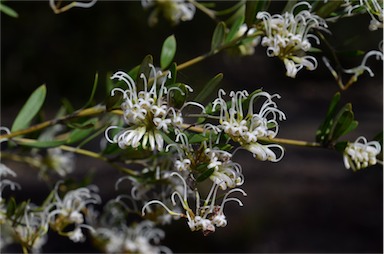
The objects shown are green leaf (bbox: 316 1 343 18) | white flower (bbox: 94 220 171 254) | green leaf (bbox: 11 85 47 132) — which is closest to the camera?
green leaf (bbox: 316 1 343 18)

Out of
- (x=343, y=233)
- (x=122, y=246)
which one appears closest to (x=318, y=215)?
(x=343, y=233)

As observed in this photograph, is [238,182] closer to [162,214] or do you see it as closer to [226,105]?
[226,105]

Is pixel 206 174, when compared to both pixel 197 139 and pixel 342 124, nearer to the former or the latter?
pixel 197 139

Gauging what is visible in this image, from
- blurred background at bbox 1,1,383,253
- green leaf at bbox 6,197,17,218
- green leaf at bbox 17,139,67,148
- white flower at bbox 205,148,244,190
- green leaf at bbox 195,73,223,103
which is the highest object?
green leaf at bbox 195,73,223,103

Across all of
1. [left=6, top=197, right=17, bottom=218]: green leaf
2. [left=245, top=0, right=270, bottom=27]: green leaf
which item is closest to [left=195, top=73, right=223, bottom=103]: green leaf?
[left=245, top=0, right=270, bottom=27]: green leaf

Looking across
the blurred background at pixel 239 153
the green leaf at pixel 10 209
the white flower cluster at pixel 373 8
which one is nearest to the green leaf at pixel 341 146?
the white flower cluster at pixel 373 8

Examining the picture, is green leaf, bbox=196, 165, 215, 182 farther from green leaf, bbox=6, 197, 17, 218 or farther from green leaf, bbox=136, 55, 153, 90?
green leaf, bbox=6, 197, 17, 218
